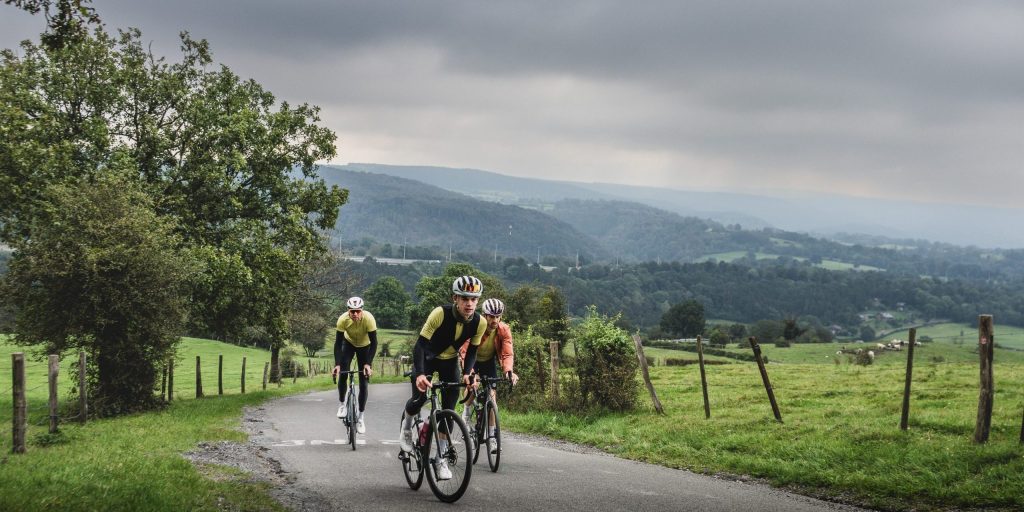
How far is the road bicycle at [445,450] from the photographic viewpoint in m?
8.62

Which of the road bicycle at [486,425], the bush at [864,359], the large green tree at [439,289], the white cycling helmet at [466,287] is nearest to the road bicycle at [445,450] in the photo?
the white cycling helmet at [466,287]

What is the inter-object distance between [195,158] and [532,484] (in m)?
21.3

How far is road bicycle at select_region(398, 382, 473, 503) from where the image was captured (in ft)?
28.3

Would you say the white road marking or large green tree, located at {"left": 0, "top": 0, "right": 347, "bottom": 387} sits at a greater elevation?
large green tree, located at {"left": 0, "top": 0, "right": 347, "bottom": 387}

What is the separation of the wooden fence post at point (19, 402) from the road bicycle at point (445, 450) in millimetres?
6508

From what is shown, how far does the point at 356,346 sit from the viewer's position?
46.1 ft

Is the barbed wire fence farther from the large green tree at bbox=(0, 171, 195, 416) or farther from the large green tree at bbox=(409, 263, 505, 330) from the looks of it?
the large green tree at bbox=(409, 263, 505, 330)

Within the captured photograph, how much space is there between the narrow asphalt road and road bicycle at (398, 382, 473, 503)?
0.19 m

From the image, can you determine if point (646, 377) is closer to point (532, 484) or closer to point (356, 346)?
point (356, 346)

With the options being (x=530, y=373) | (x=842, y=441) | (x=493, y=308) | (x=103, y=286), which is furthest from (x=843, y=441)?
(x=103, y=286)

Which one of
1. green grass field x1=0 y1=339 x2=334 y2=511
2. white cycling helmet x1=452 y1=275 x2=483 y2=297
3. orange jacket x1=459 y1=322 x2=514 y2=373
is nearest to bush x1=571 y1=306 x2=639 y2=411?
orange jacket x1=459 y1=322 x2=514 y2=373

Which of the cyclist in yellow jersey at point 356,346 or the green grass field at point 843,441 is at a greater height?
the cyclist in yellow jersey at point 356,346

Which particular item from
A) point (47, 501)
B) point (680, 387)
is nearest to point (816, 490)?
point (47, 501)

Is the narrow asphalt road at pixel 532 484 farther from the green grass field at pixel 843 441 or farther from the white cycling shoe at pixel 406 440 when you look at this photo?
the green grass field at pixel 843 441
